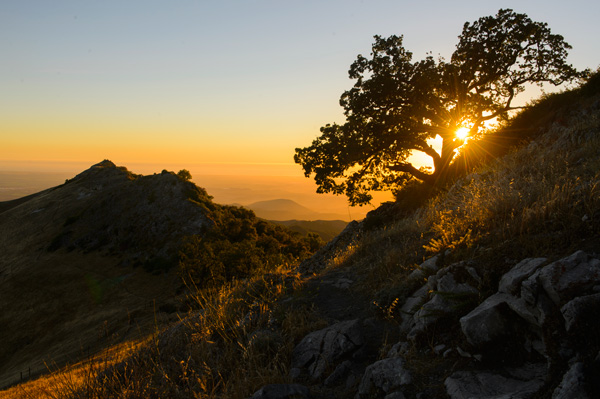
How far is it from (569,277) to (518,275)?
0.50 meters

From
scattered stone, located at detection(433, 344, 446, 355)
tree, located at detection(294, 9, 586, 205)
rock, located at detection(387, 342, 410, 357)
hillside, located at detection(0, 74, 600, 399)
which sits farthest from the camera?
tree, located at detection(294, 9, 586, 205)

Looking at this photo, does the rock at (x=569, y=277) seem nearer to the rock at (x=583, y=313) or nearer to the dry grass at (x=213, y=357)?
the rock at (x=583, y=313)

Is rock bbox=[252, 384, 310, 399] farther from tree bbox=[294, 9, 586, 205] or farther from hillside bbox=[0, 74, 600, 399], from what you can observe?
tree bbox=[294, 9, 586, 205]

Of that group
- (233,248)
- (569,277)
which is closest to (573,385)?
(569,277)

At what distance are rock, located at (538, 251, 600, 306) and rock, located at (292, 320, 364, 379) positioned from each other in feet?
8.18

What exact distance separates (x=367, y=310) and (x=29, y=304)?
132ft

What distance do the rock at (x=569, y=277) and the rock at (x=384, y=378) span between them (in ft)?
5.79

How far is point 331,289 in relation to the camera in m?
7.48

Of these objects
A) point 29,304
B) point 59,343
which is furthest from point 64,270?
point 59,343

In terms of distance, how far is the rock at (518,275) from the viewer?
12.5 feet

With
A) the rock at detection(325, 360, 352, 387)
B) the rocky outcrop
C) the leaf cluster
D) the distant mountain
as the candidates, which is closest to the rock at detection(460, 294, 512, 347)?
the rocky outcrop

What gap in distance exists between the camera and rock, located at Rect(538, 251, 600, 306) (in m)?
3.34

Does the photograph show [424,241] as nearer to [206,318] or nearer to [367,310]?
[367,310]

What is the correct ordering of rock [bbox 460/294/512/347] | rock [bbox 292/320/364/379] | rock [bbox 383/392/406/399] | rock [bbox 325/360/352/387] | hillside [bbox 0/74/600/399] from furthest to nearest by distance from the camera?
rock [bbox 292/320/364/379], rock [bbox 325/360/352/387], rock [bbox 460/294/512/347], rock [bbox 383/392/406/399], hillside [bbox 0/74/600/399]
